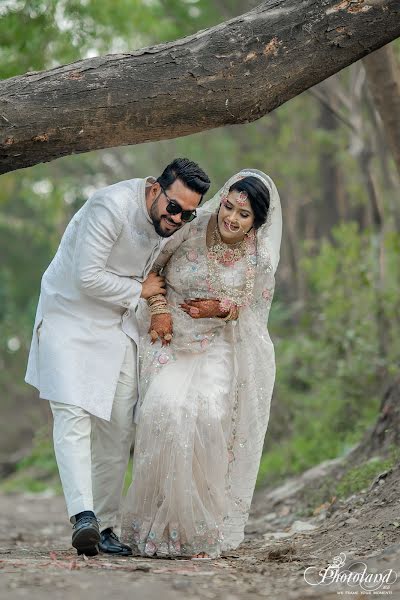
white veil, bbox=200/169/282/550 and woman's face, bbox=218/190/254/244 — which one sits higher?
woman's face, bbox=218/190/254/244

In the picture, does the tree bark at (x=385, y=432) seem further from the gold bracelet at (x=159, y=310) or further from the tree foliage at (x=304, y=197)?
the gold bracelet at (x=159, y=310)

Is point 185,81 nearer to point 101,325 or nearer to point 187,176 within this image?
point 187,176

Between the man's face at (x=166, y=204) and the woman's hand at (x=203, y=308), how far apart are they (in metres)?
0.52

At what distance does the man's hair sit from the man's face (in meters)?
0.02

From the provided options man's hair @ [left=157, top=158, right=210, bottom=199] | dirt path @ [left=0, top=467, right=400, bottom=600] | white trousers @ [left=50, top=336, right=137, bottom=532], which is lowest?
dirt path @ [left=0, top=467, right=400, bottom=600]

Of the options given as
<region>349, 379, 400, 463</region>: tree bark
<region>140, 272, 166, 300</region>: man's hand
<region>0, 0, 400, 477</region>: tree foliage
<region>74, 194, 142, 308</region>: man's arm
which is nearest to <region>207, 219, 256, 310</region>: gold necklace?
<region>140, 272, 166, 300</region>: man's hand

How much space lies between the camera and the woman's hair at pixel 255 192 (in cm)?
568

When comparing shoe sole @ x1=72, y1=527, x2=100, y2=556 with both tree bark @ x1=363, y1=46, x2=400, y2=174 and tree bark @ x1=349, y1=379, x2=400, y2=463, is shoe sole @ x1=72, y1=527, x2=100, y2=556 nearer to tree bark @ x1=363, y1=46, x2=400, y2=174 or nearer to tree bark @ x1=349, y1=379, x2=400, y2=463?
tree bark @ x1=349, y1=379, x2=400, y2=463

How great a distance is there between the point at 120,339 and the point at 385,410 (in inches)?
123

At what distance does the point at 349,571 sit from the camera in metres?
4.62

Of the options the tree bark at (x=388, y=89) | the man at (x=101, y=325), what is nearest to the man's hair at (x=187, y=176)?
the man at (x=101, y=325)

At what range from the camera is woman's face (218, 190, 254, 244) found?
5.71 meters

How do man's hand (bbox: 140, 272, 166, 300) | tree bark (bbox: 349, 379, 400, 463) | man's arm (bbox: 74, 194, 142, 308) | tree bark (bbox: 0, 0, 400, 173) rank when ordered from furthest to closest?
tree bark (bbox: 349, 379, 400, 463) → man's hand (bbox: 140, 272, 166, 300) → man's arm (bbox: 74, 194, 142, 308) → tree bark (bbox: 0, 0, 400, 173)

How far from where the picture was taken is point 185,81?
17.9 feet
